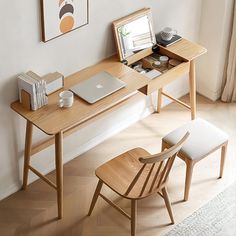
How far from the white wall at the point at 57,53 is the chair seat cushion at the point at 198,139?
0.64 m

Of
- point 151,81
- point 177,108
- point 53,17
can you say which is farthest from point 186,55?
point 53,17

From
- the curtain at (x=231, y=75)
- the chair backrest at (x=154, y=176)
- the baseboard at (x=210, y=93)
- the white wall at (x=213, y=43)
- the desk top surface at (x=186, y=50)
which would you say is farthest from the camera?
the baseboard at (x=210, y=93)

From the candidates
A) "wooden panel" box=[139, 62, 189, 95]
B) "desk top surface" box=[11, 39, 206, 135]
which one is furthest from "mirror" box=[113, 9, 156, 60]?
"wooden panel" box=[139, 62, 189, 95]

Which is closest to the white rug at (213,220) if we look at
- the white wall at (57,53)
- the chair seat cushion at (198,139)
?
the chair seat cushion at (198,139)

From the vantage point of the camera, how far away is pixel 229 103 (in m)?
4.98

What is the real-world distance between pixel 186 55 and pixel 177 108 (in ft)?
2.42

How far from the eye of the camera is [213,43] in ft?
15.5

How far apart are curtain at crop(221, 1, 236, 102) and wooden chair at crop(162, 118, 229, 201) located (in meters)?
0.88

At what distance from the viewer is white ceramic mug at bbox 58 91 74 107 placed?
3.65 meters

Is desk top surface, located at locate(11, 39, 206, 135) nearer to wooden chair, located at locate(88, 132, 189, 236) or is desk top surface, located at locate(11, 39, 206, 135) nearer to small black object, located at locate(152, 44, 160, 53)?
small black object, located at locate(152, 44, 160, 53)

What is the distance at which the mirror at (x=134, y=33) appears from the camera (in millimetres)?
4051

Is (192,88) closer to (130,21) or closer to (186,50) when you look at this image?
(186,50)

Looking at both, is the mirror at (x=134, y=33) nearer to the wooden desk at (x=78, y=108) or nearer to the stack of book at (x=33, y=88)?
the wooden desk at (x=78, y=108)

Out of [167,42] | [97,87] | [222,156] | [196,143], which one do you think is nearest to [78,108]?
[97,87]
